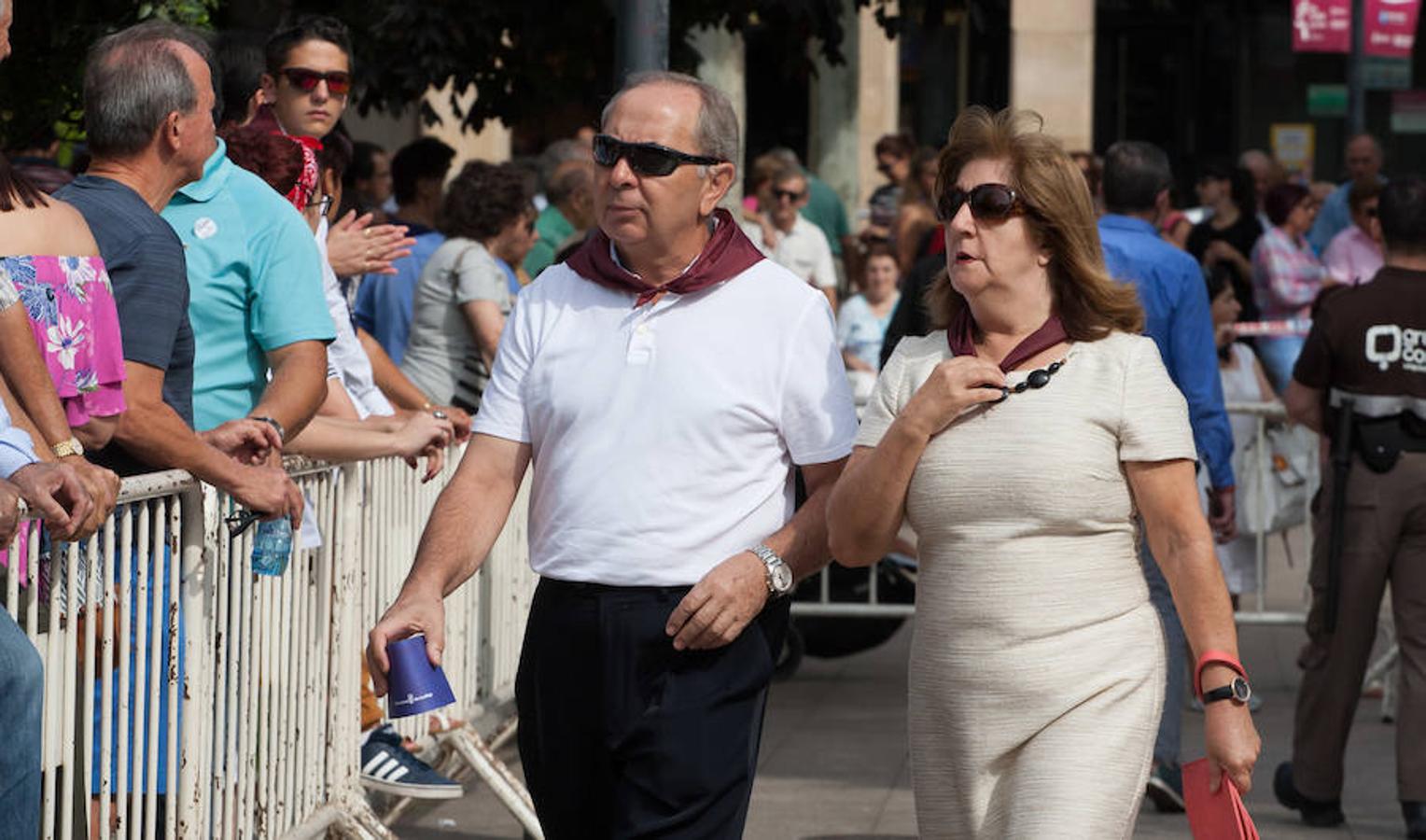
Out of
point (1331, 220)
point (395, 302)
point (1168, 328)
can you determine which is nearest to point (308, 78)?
point (1168, 328)

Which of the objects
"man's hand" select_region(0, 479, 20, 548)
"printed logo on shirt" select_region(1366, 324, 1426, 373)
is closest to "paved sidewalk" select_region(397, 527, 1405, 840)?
"printed logo on shirt" select_region(1366, 324, 1426, 373)

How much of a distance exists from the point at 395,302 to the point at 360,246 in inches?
Result: 113

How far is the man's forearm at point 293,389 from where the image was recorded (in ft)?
18.0

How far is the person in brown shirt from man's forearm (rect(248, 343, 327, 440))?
3.48m

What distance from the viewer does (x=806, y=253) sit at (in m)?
15.3

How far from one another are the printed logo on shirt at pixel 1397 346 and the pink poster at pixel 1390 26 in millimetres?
16448

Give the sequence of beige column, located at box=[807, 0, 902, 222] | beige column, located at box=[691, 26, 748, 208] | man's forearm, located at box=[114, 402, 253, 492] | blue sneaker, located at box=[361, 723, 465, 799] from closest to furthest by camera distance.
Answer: man's forearm, located at box=[114, 402, 253, 492] < blue sneaker, located at box=[361, 723, 465, 799] < beige column, located at box=[691, 26, 748, 208] < beige column, located at box=[807, 0, 902, 222]

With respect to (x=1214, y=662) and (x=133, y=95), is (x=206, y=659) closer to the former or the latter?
(x=133, y=95)

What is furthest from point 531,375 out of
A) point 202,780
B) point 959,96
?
point 959,96

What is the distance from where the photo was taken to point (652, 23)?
648 centimetres

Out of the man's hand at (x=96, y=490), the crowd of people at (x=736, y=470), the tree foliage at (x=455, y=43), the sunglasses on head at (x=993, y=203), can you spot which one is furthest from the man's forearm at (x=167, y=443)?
the tree foliage at (x=455, y=43)

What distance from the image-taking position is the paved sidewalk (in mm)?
7621

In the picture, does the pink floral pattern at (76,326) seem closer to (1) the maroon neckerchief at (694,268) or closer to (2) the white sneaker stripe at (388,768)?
(1) the maroon neckerchief at (694,268)

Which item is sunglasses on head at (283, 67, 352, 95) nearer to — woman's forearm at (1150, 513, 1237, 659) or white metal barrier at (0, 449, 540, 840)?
white metal barrier at (0, 449, 540, 840)
